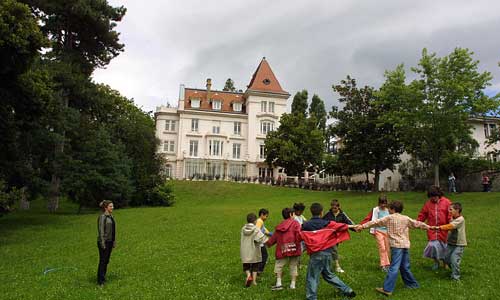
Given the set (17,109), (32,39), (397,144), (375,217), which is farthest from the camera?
(397,144)

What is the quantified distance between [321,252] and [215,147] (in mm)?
56680

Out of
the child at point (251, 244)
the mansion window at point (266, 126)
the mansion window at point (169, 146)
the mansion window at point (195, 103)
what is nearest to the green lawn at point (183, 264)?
the child at point (251, 244)

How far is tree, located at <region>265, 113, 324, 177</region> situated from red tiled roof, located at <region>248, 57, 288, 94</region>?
1299 centimetres

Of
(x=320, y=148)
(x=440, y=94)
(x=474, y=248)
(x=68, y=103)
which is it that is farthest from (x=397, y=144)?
(x=68, y=103)

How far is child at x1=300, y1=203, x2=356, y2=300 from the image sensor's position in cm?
754

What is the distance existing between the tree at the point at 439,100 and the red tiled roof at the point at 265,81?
33.9 m

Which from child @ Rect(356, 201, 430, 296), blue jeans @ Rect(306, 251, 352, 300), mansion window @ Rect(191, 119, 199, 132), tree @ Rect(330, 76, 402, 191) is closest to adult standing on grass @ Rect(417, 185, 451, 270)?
child @ Rect(356, 201, 430, 296)

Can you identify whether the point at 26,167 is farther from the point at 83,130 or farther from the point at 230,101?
the point at 230,101

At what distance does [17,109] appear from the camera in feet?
60.6

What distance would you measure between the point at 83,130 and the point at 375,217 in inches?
1143

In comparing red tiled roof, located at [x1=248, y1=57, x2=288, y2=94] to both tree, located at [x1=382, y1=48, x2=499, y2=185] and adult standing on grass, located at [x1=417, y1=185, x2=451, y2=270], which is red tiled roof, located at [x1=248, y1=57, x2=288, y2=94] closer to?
tree, located at [x1=382, y1=48, x2=499, y2=185]

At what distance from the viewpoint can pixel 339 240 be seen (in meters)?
7.72

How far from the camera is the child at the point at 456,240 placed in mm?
8570

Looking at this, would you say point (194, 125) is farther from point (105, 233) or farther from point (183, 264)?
point (105, 233)
